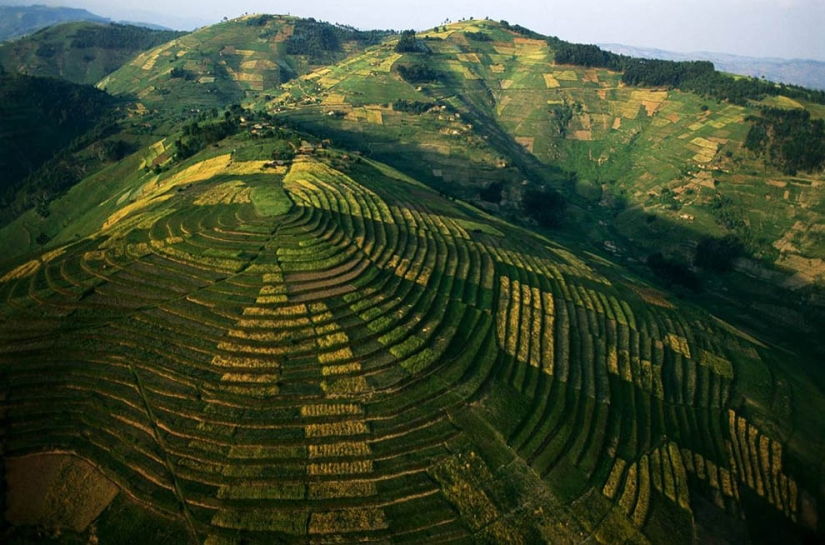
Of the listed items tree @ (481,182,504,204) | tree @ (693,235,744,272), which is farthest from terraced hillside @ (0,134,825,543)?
tree @ (481,182,504,204)

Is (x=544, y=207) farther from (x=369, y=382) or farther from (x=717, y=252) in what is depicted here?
(x=369, y=382)

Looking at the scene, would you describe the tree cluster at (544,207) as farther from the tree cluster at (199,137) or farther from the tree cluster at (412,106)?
the tree cluster at (199,137)

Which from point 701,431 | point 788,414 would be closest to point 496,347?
point 701,431

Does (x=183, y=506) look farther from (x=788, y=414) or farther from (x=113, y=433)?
(x=788, y=414)

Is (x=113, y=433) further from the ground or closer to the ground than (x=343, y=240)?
Answer: closer to the ground

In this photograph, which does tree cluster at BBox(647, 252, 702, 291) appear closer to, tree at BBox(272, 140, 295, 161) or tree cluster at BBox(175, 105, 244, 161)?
tree at BBox(272, 140, 295, 161)
